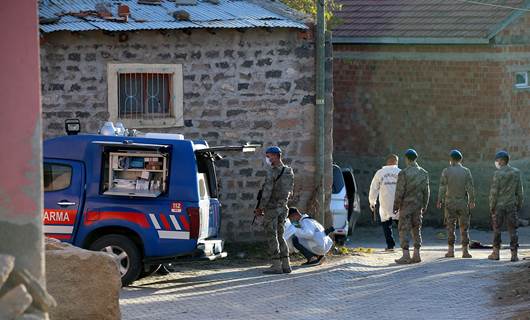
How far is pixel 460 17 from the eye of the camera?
2691 centimetres

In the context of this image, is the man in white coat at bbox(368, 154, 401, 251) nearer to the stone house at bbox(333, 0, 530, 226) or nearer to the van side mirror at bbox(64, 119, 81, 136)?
the van side mirror at bbox(64, 119, 81, 136)

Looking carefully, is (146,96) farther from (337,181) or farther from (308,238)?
(337,181)

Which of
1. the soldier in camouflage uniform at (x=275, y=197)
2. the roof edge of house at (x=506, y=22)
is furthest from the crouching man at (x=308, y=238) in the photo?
the roof edge of house at (x=506, y=22)

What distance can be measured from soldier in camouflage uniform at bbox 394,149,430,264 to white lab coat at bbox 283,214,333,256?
4.04 ft

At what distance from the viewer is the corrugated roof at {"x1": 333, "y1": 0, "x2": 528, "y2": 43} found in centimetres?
2620

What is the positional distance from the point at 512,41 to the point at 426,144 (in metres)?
3.04

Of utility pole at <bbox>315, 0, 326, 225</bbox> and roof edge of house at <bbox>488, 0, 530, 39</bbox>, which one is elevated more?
roof edge of house at <bbox>488, 0, 530, 39</bbox>

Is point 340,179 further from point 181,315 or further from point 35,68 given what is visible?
point 35,68

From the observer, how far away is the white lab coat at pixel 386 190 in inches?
792

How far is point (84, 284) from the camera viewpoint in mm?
10656

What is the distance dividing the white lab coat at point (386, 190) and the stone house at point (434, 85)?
643 centimetres

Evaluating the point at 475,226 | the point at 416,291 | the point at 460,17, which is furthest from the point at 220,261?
the point at 460,17

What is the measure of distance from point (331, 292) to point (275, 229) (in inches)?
65.0

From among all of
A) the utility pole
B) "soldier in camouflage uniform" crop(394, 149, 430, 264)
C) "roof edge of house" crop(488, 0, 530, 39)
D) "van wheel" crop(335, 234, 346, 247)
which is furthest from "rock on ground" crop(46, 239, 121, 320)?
"roof edge of house" crop(488, 0, 530, 39)
